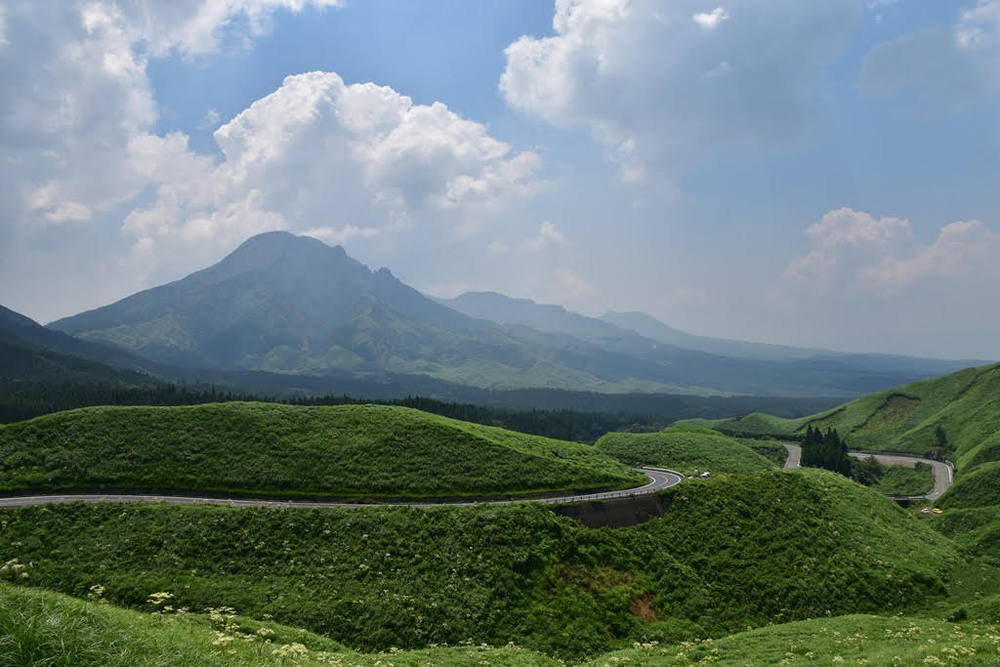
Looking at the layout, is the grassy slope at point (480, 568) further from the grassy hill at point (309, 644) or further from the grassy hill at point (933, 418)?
the grassy hill at point (933, 418)

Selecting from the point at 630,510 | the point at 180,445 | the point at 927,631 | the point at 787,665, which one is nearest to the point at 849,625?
the point at 927,631

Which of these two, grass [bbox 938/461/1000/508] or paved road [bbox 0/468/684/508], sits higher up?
paved road [bbox 0/468/684/508]

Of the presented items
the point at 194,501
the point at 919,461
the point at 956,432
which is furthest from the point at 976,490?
the point at 194,501

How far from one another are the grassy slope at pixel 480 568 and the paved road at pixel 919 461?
67.4m

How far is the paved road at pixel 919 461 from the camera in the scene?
106625 millimetres

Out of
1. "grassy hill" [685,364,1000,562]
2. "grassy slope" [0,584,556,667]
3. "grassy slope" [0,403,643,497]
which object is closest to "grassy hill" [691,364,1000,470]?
"grassy hill" [685,364,1000,562]

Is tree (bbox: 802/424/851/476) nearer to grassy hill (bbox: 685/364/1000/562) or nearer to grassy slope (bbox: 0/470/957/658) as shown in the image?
grassy hill (bbox: 685/364/1000/562)

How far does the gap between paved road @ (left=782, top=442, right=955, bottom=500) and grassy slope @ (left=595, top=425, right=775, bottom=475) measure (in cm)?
3428

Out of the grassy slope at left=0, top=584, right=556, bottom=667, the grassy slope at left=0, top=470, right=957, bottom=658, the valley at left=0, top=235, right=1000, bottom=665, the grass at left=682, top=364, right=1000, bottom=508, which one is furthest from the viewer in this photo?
the grass at left=682, top=364, right=1000, bottom=508

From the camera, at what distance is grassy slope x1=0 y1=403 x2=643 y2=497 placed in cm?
5638

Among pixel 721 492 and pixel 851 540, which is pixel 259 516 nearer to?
pixel 721 492

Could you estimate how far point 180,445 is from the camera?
A: 2436 inches

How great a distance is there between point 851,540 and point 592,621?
100ft

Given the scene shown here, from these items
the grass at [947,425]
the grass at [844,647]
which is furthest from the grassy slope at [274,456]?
the grass at [947,425]
